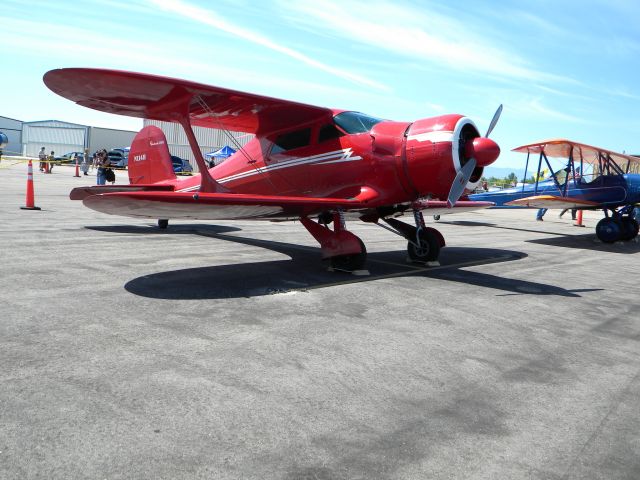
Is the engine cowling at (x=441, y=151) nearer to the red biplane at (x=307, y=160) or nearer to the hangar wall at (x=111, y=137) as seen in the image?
the red biplane at (x=307, y=160)

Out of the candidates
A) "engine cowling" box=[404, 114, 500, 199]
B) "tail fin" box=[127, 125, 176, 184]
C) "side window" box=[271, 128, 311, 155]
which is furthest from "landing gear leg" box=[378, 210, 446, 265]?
"tail fin" box=[127, 125, 176, 184]

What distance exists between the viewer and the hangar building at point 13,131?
105 meters

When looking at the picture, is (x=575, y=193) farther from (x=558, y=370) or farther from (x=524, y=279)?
(x=558, y=370)

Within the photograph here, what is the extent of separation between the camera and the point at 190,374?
3.57 meters

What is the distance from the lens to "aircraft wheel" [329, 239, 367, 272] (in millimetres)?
7816

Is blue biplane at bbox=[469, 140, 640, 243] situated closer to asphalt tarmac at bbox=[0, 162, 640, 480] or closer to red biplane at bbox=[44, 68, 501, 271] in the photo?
red biplane at bbox=[44, 68, 501, 271]

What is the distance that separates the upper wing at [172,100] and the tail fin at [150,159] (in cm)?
246

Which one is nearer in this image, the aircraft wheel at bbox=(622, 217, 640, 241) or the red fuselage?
the red fuselage

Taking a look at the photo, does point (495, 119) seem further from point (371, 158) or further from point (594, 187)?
point (594, 187)

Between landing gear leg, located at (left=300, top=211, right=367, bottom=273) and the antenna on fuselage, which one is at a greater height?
the antenna on fuselage

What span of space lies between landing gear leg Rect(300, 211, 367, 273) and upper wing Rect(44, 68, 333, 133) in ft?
6.37

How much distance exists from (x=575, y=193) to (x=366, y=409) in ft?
53.9

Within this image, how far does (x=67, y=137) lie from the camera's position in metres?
99.9

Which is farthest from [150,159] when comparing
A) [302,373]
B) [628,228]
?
[628,228]
